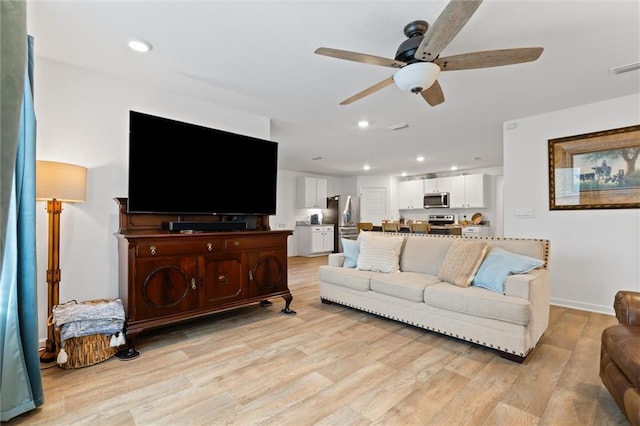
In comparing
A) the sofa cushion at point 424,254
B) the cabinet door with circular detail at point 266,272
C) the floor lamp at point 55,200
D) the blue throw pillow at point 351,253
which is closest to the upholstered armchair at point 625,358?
the sofa cushion at point 424,254

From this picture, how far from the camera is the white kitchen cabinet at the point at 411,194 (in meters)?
8.30

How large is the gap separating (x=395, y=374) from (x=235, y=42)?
265cm

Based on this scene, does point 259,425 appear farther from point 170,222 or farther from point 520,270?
point 520,270

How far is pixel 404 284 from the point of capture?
283 centimetres

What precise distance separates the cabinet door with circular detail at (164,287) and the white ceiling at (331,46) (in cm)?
170

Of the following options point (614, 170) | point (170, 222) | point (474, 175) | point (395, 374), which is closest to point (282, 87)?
point (170, 222)

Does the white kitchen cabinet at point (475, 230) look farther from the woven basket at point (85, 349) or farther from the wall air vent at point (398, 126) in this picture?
the woven basket at point (85, 349)

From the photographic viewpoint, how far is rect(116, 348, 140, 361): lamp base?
7.29 feet

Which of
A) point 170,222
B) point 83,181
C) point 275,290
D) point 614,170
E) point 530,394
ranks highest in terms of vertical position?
point 614,170

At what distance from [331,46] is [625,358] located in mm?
2549

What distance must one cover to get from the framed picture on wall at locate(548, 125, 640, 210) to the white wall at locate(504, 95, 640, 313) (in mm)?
73

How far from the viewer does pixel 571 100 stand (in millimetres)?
3309

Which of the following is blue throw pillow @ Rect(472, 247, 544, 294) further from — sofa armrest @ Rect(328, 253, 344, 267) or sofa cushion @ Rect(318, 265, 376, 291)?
sofa armrest @ Rect(328, 253, 344, 267)

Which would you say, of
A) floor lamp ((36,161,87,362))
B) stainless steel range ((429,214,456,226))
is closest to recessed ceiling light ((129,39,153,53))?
floor lamp ((36,161,87,362))
